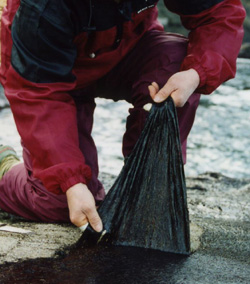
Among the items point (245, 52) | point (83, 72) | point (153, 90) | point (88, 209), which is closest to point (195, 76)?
point (153, 90)

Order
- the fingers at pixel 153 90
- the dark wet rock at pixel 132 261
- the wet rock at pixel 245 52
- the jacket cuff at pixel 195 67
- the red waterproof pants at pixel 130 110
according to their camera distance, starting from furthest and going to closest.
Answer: the wet rock at pixel 245 52 → the red waterproof pants at pixel 130 110 → the jacket cuff at pixel 195 67 → the fingers at pixel 153 90 → the dark wet rock at pixel 132 261

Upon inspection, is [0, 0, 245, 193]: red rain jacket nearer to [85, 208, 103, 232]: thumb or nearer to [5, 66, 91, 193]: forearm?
[5, 66, 91, 193]: forearm

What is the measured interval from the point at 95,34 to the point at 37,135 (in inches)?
18.4

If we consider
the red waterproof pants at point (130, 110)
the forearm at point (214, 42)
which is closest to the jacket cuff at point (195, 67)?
the forearm at point (214, 42)

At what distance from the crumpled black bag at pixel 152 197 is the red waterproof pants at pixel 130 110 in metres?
0.39

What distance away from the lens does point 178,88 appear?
6.98 feet

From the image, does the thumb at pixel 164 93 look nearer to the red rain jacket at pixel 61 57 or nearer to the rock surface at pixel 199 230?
the red rain jacket at pixel 61 57

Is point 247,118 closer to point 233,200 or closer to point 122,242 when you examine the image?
point 233,200

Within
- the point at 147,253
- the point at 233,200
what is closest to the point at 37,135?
the point at 147,253

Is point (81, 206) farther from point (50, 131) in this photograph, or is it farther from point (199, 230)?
point (199, 230)

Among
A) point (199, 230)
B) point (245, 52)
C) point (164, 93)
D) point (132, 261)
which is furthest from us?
point (245, 52)

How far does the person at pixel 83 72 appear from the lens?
2086mm

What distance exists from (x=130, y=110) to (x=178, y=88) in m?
0.48

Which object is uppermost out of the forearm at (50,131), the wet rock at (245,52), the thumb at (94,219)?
the forearm at (50,131)
